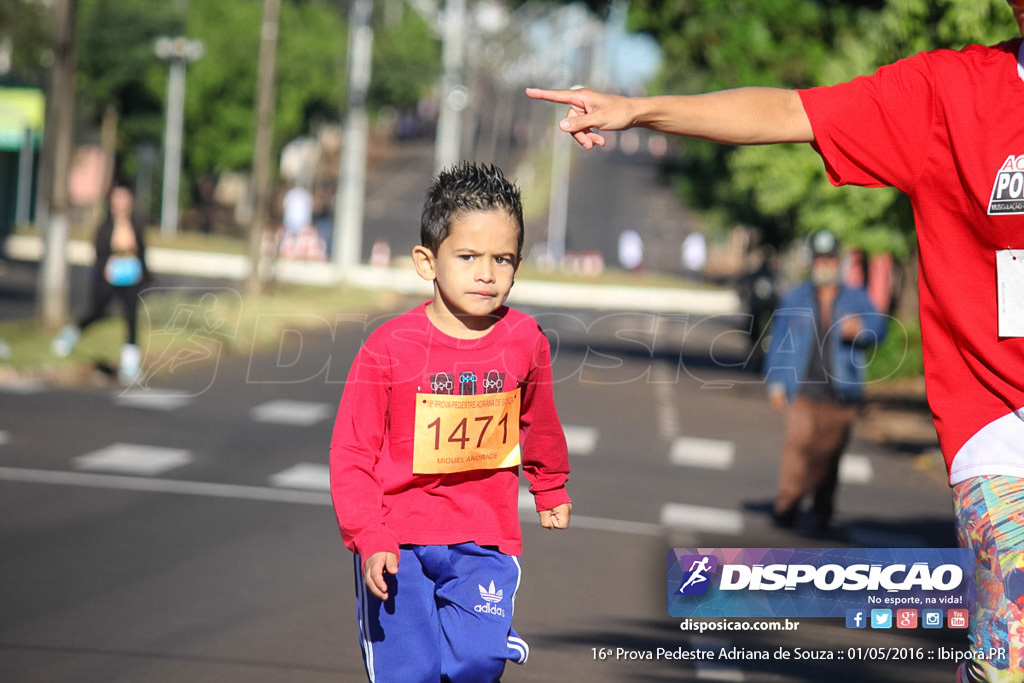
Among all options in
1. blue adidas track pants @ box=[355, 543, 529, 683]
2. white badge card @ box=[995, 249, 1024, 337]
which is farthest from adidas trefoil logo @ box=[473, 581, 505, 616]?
white badge card @ box=[995, 249, 1024, 337]

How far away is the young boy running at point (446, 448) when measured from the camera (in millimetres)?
4004

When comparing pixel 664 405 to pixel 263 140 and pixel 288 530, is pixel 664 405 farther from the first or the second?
pixel 288 530

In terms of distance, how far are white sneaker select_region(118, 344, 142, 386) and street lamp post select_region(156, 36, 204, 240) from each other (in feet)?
126

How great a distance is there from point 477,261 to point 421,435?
1.57ft

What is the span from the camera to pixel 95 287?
1667 centimetres

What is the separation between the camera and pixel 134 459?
11.9 m

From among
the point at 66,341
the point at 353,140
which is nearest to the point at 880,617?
the point at 66,341

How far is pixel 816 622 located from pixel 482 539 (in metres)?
3.61

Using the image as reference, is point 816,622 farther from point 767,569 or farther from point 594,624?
point 767,569

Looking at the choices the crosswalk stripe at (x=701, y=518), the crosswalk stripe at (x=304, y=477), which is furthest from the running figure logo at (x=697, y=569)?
the crosswalk stripe at (x=304, y=477)

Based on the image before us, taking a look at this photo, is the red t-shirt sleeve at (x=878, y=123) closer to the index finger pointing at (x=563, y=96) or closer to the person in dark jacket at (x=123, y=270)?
the index finger pointing at (x=563, y=96)

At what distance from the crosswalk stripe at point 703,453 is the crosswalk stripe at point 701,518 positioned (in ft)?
9.17

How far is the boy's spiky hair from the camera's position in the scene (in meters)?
4.11

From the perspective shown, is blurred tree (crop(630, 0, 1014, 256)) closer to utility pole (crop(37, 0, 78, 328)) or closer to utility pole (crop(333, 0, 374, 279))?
utility pole (crop(37, 0, 78, 328))
